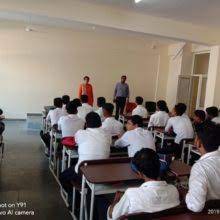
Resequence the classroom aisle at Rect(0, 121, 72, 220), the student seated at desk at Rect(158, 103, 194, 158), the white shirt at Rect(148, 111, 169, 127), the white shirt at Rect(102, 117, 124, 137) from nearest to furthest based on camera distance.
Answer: the classroom aisle at Rect(0, 121, 72, 220) < the white shirt at Rect(102, 117, 124, 137) < the student seated at desk at Rect(158, 103, 194, 158) < the white shirt at Rect(148, 111, 169, 127)

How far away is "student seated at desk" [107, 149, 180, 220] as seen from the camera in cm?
176

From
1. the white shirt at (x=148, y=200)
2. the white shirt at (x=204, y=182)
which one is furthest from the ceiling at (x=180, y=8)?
the white shirt at (x=148, y=200)

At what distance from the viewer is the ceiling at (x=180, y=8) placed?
5.43 meters

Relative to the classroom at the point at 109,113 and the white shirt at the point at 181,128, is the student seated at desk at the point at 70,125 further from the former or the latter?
the white shirt at the point at 181,128

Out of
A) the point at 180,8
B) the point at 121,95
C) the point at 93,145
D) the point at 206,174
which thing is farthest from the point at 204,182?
the point at 121,95

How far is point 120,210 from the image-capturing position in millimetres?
1823

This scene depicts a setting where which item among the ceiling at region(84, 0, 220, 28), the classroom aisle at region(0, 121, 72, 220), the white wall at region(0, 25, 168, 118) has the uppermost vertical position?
the ceiling at region(84, 0, 220, 28)

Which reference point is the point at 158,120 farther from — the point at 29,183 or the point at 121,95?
the point at 121,95

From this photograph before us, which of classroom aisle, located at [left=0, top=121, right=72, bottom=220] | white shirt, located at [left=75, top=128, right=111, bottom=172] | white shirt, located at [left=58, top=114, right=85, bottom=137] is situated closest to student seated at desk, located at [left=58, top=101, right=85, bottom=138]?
white shirt, located at [left=58, top=114, right=85, bottom=137]

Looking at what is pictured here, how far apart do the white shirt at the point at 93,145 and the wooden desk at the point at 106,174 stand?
0.24 meters

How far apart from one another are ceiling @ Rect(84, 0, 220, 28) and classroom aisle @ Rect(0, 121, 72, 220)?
10.7 ft

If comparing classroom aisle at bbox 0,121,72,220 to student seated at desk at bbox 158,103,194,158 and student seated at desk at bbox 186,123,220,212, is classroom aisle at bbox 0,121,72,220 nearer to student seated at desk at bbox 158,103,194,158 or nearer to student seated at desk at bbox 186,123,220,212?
student seated at desk at bbox 186,123,220,212

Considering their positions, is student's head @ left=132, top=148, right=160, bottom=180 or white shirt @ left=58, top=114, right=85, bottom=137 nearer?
student's head @ left=132, top=148, right=160, bottom=180

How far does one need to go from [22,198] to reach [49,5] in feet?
12.5
